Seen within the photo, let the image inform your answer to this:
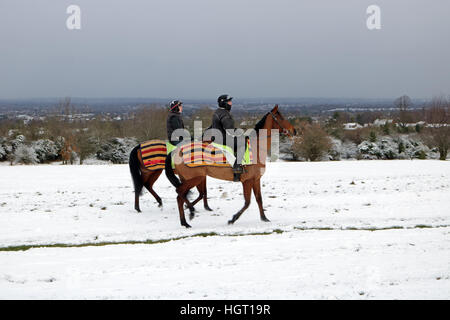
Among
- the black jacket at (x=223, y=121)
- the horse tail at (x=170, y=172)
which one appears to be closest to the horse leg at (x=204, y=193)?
the horse tail at (x=170, y=172)

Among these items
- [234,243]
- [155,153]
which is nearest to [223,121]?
[155,153]

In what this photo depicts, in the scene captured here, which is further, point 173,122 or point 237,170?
point 173,122

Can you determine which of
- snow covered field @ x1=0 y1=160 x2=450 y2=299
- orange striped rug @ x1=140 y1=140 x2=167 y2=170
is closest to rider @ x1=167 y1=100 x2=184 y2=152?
orange striped rug @ x1=140 y1=140 x2=167 y2=170

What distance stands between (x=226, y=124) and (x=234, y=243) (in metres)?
2.60

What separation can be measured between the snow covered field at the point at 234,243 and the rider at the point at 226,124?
4.27 ft

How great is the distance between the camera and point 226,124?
26.8 ft

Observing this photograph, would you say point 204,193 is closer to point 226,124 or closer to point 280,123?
point 226,124

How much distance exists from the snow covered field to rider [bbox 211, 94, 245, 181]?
1.30 meters

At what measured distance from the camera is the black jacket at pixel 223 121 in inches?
321

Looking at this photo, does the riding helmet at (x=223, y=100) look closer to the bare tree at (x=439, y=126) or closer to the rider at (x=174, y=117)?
the rider at (x=174, y=117)

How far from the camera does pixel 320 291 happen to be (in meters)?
4.55

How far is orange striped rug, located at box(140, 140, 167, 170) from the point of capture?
9.54 m

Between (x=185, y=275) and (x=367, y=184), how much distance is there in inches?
385

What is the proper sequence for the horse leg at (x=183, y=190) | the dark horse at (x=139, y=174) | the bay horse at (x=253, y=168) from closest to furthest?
1. the bay horse at (x=253, y=168)
2. the horse leg at (x=183, y=190)
3. the dark horse at (x=139, y=174)
